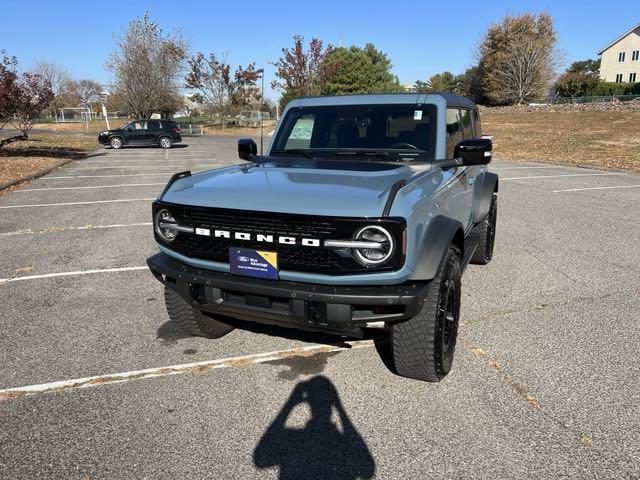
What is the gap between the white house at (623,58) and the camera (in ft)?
198

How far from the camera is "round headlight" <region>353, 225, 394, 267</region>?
8.42ft

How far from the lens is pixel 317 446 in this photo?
2.54 metres

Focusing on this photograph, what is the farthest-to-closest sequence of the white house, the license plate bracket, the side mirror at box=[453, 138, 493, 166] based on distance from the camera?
the white house < the side mirror at box=[453, 138, 493, 166] < the license plate bracket

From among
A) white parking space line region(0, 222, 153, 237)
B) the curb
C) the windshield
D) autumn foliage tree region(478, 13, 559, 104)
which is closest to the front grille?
the windshield

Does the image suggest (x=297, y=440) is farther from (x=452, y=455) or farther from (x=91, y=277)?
(x=91, y=277)

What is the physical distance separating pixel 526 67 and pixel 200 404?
5272 centimetres

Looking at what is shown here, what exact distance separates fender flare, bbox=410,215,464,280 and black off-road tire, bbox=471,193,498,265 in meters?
2.18

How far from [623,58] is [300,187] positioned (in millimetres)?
73431

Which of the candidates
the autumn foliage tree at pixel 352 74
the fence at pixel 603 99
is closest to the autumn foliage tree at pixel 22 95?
the autumn foliage tree at pixel 352 74

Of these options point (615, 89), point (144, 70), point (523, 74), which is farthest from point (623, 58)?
point (144, 70)

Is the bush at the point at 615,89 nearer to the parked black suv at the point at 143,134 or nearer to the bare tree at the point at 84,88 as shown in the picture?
the parked black suv at the point at 143,134

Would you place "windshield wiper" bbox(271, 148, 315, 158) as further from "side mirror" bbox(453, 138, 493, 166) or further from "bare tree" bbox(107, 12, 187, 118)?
"bare tree" bbox(107, 12, 187, 118)

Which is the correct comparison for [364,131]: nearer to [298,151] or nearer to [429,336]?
[298,151]

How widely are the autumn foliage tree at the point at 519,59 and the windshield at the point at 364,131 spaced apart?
49.8 meters
